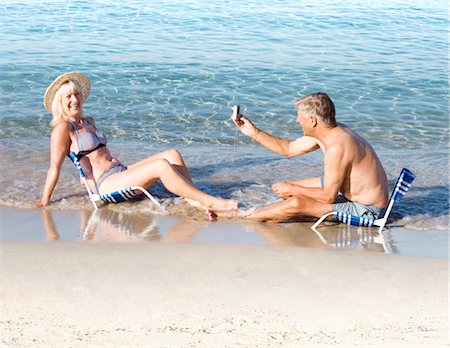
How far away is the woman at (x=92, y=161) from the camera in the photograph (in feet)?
22.2

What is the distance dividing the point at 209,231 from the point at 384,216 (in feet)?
4.86

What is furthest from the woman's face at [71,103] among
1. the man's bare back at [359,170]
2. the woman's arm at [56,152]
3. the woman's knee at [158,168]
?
the man's bare back at [359,170]

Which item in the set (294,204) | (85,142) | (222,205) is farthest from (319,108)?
(85,142)

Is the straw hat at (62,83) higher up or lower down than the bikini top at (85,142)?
higher up

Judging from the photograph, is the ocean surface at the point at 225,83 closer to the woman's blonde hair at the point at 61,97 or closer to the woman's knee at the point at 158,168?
the woman's knee at the point at 158,168

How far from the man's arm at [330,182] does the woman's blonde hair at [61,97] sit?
2.09 metres

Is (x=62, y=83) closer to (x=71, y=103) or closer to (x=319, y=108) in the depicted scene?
(x=71, y=103)

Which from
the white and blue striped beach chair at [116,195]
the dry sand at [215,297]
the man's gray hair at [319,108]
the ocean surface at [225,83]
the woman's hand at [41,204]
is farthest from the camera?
the ocean surface at [225,83]

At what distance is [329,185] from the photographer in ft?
20.4

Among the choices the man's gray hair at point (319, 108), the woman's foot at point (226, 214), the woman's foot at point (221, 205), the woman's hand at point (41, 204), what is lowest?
the woman's hand at point (41, 204)

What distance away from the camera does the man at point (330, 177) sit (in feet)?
20.0

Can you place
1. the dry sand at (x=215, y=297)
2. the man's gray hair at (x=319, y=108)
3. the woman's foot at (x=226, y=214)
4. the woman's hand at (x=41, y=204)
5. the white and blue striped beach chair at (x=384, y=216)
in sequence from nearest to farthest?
1. the dry sand at (x=215, y=297)
2. the man's gray hair at (x=319, y=108)
3. the white and blue striped beach chair at (x=384, y=216)
4. the woman's foot at (x=226, y=214)
5. the woman's hand at (x=41, y=204)

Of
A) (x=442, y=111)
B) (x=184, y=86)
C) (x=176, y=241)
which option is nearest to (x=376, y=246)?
(x=176, y=241)

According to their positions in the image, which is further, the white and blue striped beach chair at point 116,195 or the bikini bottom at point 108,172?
the bikini bottom at point 108,172
